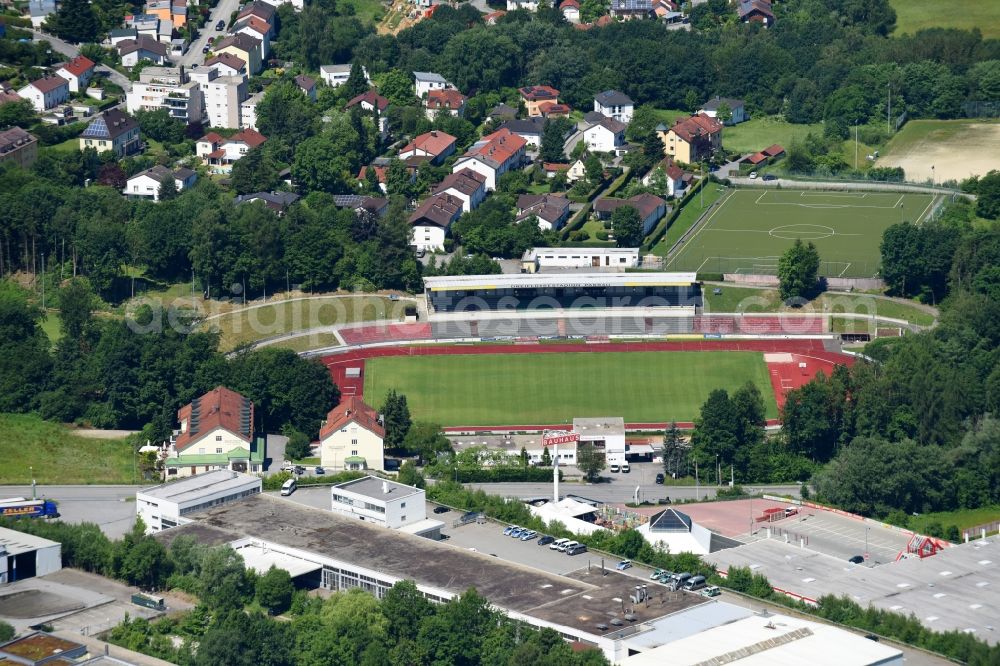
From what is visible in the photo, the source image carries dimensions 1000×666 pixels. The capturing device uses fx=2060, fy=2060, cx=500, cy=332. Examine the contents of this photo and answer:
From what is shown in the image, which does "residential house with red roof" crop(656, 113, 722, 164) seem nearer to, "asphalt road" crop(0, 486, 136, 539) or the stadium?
the stadium

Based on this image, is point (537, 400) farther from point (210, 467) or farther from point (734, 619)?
point (734, 619)

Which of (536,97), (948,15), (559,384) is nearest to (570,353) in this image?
(559,384)

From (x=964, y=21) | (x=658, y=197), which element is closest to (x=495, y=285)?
(x=658, y=197)

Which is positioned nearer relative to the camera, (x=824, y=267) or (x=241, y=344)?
(x=241, y=344)

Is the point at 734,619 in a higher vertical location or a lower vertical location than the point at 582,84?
lower

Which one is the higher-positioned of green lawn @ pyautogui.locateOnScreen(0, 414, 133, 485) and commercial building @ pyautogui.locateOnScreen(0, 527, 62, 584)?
green lawn @ pyautogui.locateOnScreen(0, 414, 133, 485)

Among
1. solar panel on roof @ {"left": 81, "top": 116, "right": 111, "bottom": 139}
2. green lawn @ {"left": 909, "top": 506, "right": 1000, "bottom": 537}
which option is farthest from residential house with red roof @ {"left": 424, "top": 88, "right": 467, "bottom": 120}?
green lawn @ {"left": 909, "top": 506, "right": 1000, "bottom": 537}

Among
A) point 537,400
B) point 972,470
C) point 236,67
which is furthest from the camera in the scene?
point 236,67
